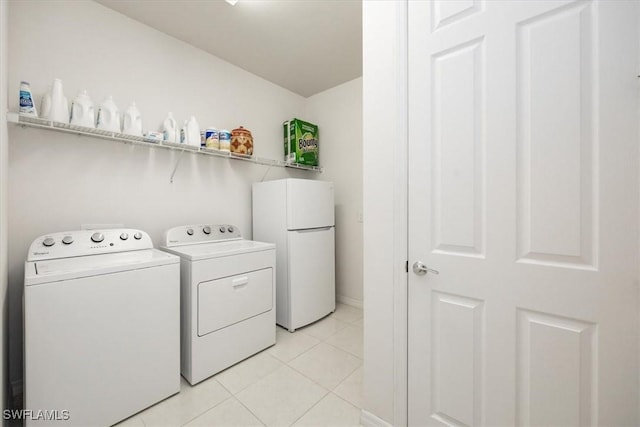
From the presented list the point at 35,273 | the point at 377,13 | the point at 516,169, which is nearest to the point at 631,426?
the point at 516,169

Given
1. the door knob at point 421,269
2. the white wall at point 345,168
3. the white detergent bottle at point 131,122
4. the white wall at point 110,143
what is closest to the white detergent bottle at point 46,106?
the white wall at point 110,143

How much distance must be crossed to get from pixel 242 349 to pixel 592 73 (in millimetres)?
2451

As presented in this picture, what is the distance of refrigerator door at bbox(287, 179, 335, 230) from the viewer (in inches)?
98.3

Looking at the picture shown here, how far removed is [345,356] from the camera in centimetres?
211

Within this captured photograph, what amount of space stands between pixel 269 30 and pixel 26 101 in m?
1.71

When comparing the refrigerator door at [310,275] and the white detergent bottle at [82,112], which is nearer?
the white detergent bottle at [82,112]

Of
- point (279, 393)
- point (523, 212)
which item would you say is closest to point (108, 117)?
point (279, 393)

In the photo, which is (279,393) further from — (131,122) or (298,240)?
(131,122)

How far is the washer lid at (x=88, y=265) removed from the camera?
125 centimetres

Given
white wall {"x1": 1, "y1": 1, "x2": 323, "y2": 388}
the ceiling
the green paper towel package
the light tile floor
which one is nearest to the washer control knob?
white wall {"x1": 1, "y1": 1, "x2": 323, "y2": 388}

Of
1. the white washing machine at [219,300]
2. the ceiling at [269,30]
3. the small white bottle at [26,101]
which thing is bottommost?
the white washing machine at [219,300]

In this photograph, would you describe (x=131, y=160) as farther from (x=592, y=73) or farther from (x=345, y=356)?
(x=592, y=73)

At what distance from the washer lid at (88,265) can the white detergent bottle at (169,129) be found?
0.94m

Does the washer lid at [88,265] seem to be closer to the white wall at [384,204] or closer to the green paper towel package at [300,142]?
the white wall at [384,204]
